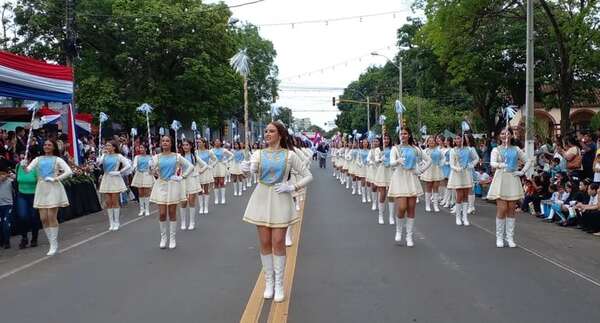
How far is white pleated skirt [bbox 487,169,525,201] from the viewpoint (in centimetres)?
1063

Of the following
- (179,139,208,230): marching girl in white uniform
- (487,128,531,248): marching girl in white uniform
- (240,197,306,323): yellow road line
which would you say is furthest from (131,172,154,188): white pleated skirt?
(487,128,531,248): marching girl in white uniform

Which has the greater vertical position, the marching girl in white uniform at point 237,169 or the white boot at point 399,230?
the marching girl in white uniform at point 237,169

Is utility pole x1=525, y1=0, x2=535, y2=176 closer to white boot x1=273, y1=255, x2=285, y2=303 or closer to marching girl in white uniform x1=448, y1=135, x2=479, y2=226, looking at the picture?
marching girl in white uniform x1=448, y1=135, x2=479, y2=226

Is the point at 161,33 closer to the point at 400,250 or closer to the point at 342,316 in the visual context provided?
the point at 400,250

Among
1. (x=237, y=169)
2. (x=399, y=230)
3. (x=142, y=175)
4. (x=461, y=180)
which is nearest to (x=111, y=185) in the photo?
(x=142, y=175)

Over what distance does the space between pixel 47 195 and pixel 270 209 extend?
16.8 feet

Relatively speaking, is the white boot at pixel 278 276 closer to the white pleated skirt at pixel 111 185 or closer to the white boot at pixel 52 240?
the white boot at pixel 52 240

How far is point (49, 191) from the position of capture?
1047 centimetres

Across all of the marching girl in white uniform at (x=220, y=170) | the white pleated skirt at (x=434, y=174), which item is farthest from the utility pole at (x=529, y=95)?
the marching girl in white uniform at (x=220, y=170)

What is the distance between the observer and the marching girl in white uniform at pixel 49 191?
10.4 m

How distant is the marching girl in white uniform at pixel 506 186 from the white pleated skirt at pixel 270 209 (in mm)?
4896

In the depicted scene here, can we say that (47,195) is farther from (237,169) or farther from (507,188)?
(237,169)

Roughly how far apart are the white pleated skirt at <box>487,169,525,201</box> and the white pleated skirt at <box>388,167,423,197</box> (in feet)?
4.18

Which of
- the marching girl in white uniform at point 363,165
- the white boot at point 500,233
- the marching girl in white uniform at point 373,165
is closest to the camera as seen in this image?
the white boot at point 500,233
